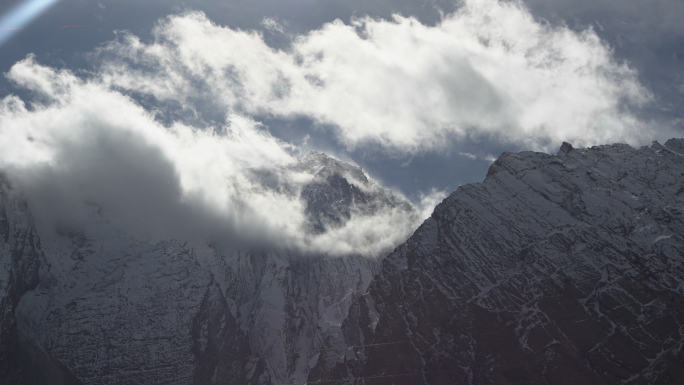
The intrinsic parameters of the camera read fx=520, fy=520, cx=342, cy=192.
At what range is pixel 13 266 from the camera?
153m

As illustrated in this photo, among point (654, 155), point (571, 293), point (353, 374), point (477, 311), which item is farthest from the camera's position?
point (654, 155)

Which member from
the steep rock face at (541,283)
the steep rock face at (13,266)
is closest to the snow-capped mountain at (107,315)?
the steep rock face at (13,266)

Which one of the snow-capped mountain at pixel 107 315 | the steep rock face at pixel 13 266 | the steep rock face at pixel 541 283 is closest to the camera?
the steep rock face at pixel 541 283

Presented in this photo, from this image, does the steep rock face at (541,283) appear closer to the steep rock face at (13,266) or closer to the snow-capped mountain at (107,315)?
the snow-capped mountain at (107,315)

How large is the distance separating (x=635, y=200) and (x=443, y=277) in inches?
1917

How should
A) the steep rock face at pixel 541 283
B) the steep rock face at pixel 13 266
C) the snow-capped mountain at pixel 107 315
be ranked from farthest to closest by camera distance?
the snow-capped mountain at pixel 107 315
the steep rock face at pixel 13 266
the steep rock face at pixel 541 283

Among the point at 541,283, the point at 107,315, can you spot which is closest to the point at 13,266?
the point at 107,315

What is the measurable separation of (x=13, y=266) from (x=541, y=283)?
145 metres

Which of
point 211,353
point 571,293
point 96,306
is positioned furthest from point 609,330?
point 96,306

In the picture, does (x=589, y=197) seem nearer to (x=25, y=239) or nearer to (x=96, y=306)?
(x=96, y=306)

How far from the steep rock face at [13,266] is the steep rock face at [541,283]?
81.1 meters

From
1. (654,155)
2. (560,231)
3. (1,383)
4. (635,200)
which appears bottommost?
(1,383)

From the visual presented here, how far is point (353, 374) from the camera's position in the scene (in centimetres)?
12219

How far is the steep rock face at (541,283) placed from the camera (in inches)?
3912
